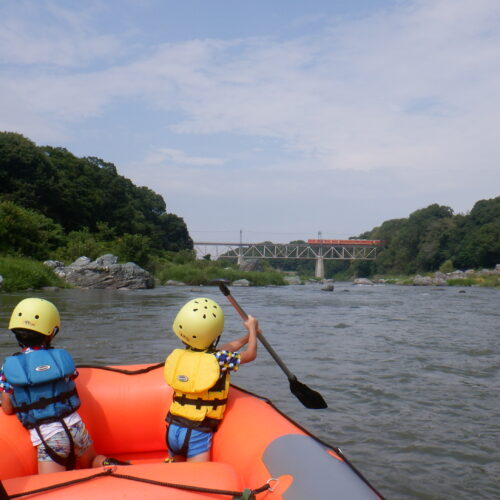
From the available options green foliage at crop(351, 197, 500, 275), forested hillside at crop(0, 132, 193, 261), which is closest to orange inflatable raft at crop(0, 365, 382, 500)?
forested hillside at crop(0, 132, 193, 261)

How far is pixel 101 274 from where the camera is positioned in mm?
21688

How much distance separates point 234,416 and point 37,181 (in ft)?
94.1

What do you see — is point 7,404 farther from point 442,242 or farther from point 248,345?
point 442,242

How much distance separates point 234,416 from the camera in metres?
2.73

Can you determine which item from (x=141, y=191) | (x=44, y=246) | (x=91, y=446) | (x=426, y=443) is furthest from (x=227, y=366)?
(x=141, y=191)

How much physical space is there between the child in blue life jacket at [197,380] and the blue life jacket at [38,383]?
508 millimetres

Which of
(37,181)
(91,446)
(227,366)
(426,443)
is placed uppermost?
(37,181)

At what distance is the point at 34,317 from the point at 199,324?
0.78 metres

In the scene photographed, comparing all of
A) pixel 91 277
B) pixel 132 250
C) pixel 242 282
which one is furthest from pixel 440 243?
pixel 91 277

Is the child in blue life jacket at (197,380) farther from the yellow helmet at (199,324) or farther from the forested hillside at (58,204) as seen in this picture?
the forested hillside at (58,204)

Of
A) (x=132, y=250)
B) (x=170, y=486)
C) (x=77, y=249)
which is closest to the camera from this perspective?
(x=170, y=486)

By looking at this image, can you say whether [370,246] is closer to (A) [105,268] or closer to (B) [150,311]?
(A) [105,268]

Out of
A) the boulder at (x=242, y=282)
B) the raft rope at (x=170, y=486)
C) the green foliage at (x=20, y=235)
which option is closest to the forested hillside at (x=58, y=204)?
the green foliage at (x=20, y=235)

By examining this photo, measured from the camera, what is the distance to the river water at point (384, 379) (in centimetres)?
351
